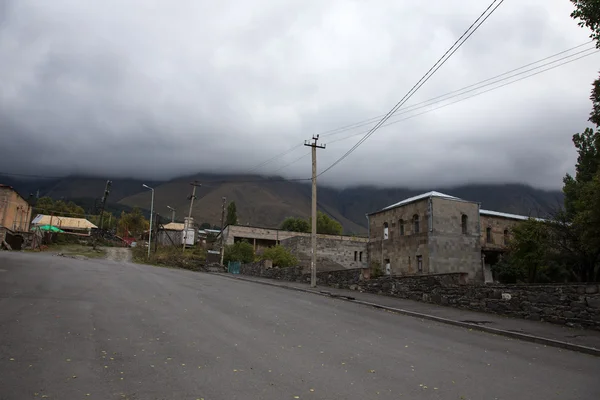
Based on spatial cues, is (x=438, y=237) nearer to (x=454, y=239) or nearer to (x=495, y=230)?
(x=454, y=239)

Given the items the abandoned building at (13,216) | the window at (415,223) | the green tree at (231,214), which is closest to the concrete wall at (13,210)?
the abandoned building at (13,216)

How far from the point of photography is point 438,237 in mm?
39625

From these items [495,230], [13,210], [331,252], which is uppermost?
[13,210]

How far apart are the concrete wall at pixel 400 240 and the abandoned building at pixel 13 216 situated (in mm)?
39789

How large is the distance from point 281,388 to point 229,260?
153 feet

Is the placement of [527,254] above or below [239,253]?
above

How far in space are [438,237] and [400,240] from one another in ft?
14.4

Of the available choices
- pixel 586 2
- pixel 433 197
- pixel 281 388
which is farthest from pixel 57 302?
pixel 433 197

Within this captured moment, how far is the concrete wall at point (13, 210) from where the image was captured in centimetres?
5894

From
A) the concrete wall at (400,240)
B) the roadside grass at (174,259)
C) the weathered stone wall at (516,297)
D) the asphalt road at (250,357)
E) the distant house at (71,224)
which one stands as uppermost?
the distant house at (71,224)

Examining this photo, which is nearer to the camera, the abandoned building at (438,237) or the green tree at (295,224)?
the abandoned building at (438,237)

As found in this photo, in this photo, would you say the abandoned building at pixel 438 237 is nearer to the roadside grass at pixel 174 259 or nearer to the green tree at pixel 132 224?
the roadside grass at pixel 174 259

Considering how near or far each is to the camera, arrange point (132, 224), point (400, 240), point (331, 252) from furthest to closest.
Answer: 1. point (132, 224)
2. point (331, 252)
3. point (400, 240)

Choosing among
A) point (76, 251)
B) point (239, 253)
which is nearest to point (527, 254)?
point (239, 253)
